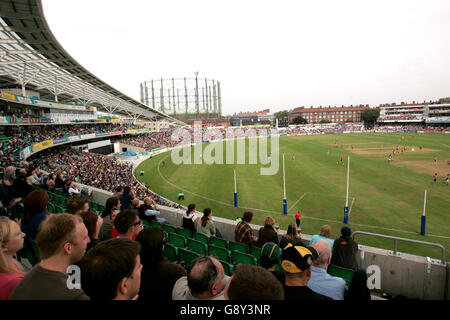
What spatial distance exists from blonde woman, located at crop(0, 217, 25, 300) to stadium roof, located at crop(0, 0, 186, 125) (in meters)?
17.8

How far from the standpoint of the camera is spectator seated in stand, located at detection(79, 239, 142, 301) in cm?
164

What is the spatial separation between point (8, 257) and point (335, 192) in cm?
2323

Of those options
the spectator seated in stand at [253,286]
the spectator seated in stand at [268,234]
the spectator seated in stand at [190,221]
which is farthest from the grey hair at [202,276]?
the spectator seated in stand at [190,221]

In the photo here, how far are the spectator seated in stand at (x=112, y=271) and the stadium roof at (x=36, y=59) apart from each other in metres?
19.0

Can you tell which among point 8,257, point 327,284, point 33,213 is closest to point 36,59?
point 33,213

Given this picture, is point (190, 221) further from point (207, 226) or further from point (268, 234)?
point (268, 234)

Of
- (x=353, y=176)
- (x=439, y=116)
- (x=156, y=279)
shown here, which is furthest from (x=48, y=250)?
(x=439, y=116)

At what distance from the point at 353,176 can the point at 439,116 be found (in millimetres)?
104239

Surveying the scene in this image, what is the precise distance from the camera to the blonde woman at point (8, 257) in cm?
204

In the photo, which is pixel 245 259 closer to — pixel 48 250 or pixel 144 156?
pixel 48 250

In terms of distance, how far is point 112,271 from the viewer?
1686 mm

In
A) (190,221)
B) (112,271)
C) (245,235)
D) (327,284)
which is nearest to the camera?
(112,271)

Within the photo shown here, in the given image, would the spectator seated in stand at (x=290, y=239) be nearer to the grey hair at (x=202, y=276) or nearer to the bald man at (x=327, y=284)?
Answer: the bald man at (x=327, y=284)
